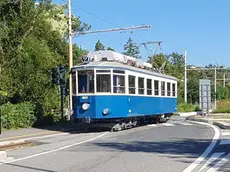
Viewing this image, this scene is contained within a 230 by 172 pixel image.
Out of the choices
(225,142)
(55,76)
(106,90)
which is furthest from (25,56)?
(225,142)

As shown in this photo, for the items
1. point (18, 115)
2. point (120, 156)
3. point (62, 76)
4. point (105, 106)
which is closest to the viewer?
point (120, 156)

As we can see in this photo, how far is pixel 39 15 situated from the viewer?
2978cm

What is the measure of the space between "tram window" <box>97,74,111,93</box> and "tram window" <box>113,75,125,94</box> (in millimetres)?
309

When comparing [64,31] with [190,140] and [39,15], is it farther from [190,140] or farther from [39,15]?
[190,140]

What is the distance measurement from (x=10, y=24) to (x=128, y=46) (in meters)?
44.2

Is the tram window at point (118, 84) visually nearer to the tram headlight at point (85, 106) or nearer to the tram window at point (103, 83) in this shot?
the tram window at point (103, 83)

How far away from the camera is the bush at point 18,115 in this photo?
2564cm

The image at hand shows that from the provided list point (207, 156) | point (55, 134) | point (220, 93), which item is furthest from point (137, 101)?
point (220, 93)

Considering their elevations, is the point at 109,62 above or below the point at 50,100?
above

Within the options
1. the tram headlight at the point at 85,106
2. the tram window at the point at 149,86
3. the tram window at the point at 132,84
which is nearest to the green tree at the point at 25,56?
the tram headlight at the point at 85,106

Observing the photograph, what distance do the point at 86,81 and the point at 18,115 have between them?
14.7 ft

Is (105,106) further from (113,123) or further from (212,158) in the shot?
(212,158)

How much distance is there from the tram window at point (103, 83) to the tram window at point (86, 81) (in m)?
0.34

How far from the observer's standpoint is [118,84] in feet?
80.7
